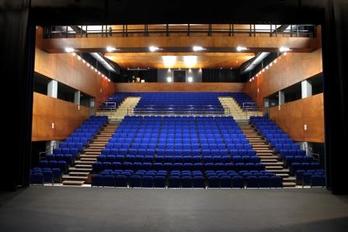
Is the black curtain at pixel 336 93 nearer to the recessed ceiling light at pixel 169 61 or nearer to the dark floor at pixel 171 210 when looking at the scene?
the dark floor at pixel 171 210

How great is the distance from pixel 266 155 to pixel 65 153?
694 centimetres

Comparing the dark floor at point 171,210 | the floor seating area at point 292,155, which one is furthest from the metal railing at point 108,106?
the dark floor at point 171,210

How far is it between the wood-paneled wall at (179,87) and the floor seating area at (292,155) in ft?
22.4

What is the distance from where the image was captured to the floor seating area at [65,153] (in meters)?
8.11

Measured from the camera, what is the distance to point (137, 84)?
822 inches

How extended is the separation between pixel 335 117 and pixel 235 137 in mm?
6412

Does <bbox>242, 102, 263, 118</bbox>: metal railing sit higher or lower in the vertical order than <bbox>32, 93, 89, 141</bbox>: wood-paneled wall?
higher

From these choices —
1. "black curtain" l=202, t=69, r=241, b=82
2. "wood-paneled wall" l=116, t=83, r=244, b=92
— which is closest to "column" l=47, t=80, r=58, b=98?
"wood-paneled wall" l=116, t=83, r=244, b=92

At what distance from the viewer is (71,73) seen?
12.8 metres

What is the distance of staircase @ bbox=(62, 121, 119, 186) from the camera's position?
8898mm

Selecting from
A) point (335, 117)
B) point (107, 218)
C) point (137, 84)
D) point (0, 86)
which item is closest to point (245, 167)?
point (335, 117)

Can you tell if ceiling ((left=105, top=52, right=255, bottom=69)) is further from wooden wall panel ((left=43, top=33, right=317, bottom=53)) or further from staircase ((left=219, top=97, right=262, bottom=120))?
wooden wall panel ((left=43, top=33, right=317, bottom=53))

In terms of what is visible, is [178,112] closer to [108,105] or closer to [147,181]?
[108,105]

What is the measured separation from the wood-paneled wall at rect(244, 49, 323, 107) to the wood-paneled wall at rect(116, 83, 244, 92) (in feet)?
8.49
